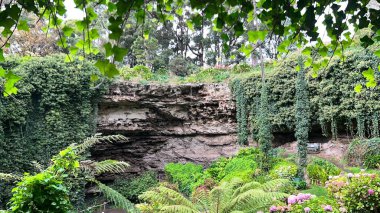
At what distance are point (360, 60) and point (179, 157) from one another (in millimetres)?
8279

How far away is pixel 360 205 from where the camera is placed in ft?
18.3

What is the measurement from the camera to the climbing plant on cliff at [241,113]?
1424 cm

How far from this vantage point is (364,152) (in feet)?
33.7

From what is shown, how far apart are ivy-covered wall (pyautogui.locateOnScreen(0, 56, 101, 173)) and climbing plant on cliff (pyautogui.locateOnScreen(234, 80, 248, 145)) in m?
5.85

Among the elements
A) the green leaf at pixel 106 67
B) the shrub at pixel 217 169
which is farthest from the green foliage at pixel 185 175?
the green leaf at pixel 106 67

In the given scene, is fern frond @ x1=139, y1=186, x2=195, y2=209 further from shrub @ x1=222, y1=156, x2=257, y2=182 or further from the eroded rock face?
the eroded rock face

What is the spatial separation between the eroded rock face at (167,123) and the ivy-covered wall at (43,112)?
47.5 inches

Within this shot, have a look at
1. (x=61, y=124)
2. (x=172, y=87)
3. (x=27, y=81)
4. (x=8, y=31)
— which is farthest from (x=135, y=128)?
(x=8, y=31)

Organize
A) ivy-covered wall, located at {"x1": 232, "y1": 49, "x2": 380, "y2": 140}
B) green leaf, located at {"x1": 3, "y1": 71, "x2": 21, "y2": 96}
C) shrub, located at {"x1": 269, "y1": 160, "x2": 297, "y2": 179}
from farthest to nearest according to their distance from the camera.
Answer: ivy-covered wall, located at {"x1": 232, "y1": 49, "x2": 380, "y2": 140}
shrub, located at {"x1": 269, "y1": 160, "x2": 297, "y2": 179}
green leaf, located at {"x1": 3, "y1": 71, "x2": 21, "y2": 96}

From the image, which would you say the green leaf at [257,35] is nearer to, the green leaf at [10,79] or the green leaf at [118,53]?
the green leaf at [118,53]

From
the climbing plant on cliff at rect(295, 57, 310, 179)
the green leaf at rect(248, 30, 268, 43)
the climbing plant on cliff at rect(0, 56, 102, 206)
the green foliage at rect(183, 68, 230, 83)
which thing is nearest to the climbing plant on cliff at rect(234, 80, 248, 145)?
the green foliage at rect(183, 68, 230, 83)

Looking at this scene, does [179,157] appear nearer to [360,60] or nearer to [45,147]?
[45,147]

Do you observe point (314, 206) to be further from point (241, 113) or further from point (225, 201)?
point (241, 113)

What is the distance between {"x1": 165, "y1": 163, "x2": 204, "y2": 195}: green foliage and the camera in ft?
42.0
